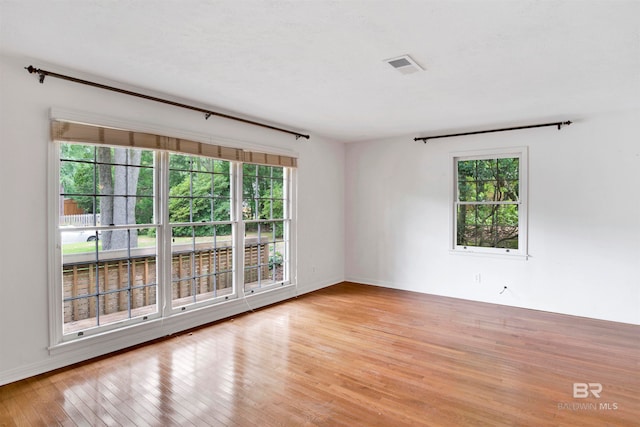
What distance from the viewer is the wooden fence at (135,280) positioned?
3.17 meters

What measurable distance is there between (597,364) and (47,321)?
15.5ft

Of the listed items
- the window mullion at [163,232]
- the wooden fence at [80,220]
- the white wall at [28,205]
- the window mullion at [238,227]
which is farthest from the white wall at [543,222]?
the wooden fence at [80,220]

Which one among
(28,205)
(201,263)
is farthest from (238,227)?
(28,205)

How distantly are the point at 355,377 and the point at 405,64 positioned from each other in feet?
8.37

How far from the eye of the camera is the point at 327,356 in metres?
3.23

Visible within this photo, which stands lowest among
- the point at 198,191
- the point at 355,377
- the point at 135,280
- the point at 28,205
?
the point at 355,377

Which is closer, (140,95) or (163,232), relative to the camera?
(140,95)

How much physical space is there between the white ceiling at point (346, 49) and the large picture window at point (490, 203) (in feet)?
3.53

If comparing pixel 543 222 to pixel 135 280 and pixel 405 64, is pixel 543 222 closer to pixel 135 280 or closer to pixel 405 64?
pixel 405 64

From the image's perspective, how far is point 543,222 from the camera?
4664mm

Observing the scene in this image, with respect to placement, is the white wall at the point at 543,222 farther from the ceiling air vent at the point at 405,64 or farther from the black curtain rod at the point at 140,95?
the ceiling air vent at the point at 405,64

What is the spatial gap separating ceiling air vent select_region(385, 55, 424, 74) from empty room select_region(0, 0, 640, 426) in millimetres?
24

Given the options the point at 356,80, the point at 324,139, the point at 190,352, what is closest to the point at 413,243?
→ the point at 324,139

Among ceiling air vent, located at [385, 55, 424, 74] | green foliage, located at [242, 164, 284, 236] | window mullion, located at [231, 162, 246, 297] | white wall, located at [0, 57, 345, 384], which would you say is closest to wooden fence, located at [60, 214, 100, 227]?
white wall, located at [0, 57, 345, 384]
